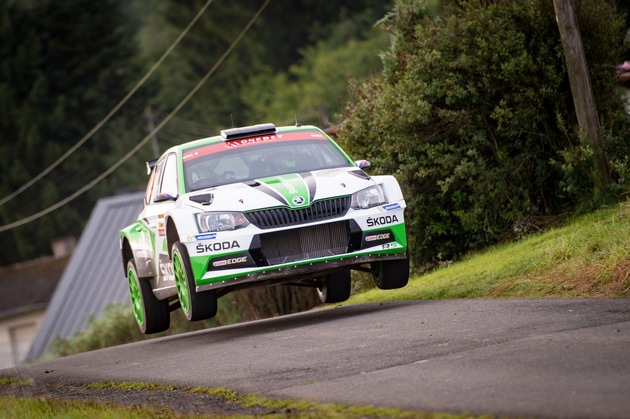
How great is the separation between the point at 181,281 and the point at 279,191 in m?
1.36

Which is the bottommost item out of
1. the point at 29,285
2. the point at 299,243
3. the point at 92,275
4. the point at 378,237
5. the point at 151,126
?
the point at 29,285

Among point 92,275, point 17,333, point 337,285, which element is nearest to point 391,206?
point 337,285

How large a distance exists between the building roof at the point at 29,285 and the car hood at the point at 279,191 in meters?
46.3

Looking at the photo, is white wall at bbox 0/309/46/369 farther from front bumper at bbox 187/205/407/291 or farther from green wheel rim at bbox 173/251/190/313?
front bumper at bbox 187/205/407/291

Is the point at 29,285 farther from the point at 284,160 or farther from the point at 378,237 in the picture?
the point at 378,237

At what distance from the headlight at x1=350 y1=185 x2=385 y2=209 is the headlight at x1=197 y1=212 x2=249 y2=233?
3.54 ft

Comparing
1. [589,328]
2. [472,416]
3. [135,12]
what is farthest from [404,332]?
[135,12]

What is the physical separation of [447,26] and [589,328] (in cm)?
882

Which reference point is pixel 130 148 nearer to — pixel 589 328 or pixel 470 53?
pixel 470 53

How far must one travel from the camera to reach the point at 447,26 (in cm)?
1694

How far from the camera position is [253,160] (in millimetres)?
13367

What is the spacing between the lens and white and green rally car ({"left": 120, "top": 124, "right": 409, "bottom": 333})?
11867 mm

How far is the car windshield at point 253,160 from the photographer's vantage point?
1313 centimetres

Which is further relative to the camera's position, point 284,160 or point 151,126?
point 151,126
